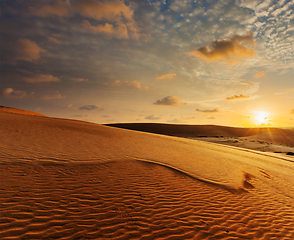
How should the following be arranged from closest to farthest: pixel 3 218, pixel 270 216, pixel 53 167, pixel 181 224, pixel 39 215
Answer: pixel 3 218 → pixel 39 215 → pixel 181 224 → pixel 270 216 → pixel 53 167

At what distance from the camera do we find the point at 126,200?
579 centimetres

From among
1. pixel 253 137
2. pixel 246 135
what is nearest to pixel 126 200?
pixel 253 137

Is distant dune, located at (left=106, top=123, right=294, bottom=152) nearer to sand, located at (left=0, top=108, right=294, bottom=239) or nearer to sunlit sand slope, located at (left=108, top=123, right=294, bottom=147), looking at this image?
sunlit sand slope, located at (left=108, top=123, right=294, bottom=147)

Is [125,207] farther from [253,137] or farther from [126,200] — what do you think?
[253,137]

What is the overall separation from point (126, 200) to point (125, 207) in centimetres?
43

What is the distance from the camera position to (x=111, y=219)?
471cm

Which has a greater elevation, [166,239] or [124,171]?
[124,171]

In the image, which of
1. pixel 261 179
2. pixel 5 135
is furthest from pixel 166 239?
pixel 5 135

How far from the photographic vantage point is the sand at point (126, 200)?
14.4 feet

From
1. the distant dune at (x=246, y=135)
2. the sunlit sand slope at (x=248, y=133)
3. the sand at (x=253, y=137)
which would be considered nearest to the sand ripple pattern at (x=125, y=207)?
Result: the sand at (x=253, y=137)

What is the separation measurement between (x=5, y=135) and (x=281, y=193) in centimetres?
1873

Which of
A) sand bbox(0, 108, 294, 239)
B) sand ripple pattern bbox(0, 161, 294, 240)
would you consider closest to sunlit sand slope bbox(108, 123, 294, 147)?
sand bbox(0, 108, 294, 239)

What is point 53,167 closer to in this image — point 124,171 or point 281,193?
point 124,171

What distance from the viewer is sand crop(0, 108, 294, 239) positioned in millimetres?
4375
